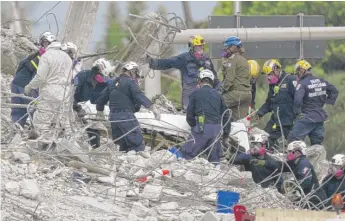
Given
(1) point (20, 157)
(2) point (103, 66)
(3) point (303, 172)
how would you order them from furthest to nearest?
(2) point (103, 66), (3) point (303, 172), (1) point (20, 157)

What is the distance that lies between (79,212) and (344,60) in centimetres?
3047

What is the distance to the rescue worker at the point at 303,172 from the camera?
2062cm

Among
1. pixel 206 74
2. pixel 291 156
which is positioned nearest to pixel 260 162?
pixel 291 156

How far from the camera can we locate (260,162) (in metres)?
22.1

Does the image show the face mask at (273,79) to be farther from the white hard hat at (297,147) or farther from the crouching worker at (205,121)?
the crouching worker at (205,121)

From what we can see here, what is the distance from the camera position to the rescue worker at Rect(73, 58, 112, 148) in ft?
72.9

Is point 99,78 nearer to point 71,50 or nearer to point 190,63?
point 71,50

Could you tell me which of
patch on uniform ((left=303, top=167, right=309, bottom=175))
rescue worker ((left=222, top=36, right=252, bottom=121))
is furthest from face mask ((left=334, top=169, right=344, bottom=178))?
rescue worker ((left=222, top=36, right=252, bottom=121))

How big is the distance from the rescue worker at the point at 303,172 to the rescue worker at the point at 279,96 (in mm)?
2053

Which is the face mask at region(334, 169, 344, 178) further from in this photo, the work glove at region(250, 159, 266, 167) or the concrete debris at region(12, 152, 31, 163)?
the concrete debris at region(12, 152, 31, 163)

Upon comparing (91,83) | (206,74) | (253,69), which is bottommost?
(253,69)

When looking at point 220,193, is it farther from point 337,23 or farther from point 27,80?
point 337,23

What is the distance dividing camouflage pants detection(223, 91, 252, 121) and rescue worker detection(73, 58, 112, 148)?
7.45 feet

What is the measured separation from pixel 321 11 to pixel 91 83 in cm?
2617
